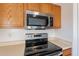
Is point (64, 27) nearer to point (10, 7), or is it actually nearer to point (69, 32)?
point (69, 32)

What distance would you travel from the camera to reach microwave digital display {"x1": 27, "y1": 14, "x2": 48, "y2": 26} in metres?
1.73

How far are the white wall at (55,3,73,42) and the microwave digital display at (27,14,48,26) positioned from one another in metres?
0.43

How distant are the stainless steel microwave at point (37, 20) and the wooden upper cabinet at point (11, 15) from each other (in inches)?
4.4

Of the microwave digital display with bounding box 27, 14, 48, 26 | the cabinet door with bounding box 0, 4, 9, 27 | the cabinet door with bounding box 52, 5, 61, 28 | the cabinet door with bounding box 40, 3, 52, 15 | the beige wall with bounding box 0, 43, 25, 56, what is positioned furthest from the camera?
the cabinet door with bounding box 52, 5, 61, 28

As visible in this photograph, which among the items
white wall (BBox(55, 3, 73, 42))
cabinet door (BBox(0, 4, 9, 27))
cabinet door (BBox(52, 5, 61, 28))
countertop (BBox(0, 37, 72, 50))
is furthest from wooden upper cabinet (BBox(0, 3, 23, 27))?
white wall (BBox(55, 3, 73, 42))

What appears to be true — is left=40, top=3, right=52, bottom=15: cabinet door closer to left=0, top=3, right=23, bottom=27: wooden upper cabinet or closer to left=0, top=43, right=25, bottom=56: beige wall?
left=0, top=3, right=23, bottom=27: wooden upper cabinet

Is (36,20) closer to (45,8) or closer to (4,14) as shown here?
(45,8)

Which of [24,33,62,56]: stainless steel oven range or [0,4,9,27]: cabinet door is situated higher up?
[0,4,9,27]: cabinet door

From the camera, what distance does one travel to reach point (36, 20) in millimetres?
1790

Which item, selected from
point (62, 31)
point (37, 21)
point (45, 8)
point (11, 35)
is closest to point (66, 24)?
point (62, 31)

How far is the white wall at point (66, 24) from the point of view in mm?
2066

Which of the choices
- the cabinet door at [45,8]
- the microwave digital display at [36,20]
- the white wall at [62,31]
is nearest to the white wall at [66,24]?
the white wall at [62,31]

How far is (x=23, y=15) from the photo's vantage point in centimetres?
176

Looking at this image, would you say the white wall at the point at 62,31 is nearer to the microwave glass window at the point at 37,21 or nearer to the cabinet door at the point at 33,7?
the microwave glass window at the point at 37,21
